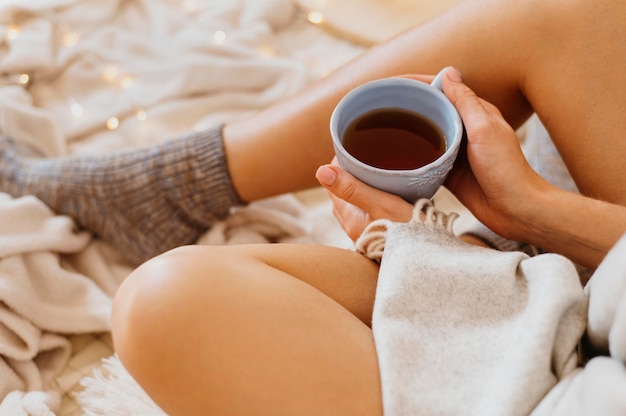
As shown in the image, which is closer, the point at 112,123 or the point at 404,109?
the point at 404,109

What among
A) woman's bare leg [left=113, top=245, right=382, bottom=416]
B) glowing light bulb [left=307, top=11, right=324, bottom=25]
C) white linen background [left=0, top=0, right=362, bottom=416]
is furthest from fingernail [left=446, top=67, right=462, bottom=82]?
glowing light bulb [left=307, top=11, right=324, bottom=25]

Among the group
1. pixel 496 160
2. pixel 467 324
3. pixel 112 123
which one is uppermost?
pixel 496 160

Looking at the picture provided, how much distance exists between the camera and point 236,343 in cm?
54

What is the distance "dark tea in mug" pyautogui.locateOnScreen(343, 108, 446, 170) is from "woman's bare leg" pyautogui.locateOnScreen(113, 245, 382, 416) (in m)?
0.18

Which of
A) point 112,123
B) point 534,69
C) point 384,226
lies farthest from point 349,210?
point 112,123

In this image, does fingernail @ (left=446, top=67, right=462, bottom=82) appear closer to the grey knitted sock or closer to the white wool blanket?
the white wool blanket

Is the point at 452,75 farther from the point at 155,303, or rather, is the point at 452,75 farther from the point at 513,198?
the point at 155,303

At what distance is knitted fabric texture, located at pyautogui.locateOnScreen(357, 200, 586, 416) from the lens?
1.68 feet

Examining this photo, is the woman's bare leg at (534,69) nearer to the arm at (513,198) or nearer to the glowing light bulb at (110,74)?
the arm at (513,198)

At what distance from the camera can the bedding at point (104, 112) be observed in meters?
0.84

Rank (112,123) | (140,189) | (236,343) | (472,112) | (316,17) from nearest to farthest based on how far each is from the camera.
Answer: (236,343) < (472,112) < (140,189) < (112,123) < (316,17)

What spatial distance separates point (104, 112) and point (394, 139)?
72 cm

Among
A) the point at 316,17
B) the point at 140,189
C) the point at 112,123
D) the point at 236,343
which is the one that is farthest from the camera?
the point at 316,17

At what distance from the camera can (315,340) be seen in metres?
0.56
